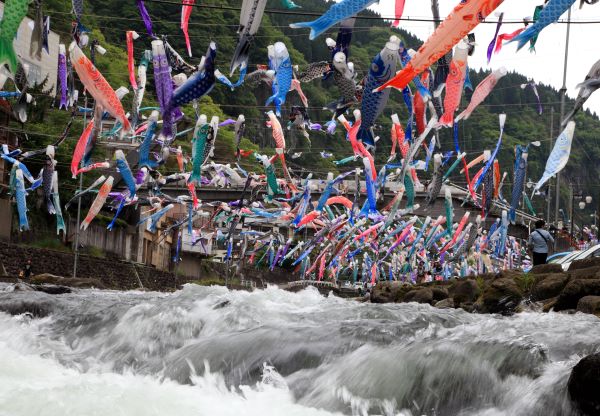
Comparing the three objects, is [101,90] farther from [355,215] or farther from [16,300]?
[355,215]

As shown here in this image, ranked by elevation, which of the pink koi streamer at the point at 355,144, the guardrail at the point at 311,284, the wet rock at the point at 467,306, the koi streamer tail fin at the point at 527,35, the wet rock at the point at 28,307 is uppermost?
the koi streamer tail fin at the point at 527,35

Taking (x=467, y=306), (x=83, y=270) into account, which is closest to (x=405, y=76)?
(x=467, y=306)

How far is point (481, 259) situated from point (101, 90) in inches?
1403

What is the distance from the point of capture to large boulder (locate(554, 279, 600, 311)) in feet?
40.0

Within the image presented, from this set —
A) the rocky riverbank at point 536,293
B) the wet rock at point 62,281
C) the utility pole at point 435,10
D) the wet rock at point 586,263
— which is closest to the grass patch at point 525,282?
the rocky riverbank at point 536,293

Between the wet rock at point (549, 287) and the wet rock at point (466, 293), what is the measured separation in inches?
Answer: 80.1

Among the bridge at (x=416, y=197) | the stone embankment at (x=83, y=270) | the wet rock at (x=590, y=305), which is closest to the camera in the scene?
the wet rock at (x=590, y=305)

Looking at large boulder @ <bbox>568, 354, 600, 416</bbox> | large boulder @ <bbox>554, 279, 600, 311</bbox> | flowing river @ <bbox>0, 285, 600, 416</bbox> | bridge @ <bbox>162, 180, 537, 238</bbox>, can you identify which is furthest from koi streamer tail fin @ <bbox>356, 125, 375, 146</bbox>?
bridge @ <bbox>162, 180, 537, 238</bbox>

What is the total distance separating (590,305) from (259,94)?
68333 mm

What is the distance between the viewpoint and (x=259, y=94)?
257 ft

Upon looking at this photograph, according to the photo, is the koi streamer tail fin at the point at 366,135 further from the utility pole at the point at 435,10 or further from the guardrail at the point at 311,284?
the guardrail at the point at 311,284

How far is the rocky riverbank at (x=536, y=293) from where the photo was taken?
12.3m

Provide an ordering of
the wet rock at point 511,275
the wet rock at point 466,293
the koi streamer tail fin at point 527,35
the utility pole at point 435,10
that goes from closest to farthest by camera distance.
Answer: the koi streamer tail fin at point 527,35
the utility pole at point 435,10
the wet rock at point 511,275
the wet rock at point 466,293

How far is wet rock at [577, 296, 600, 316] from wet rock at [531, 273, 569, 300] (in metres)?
2.25
